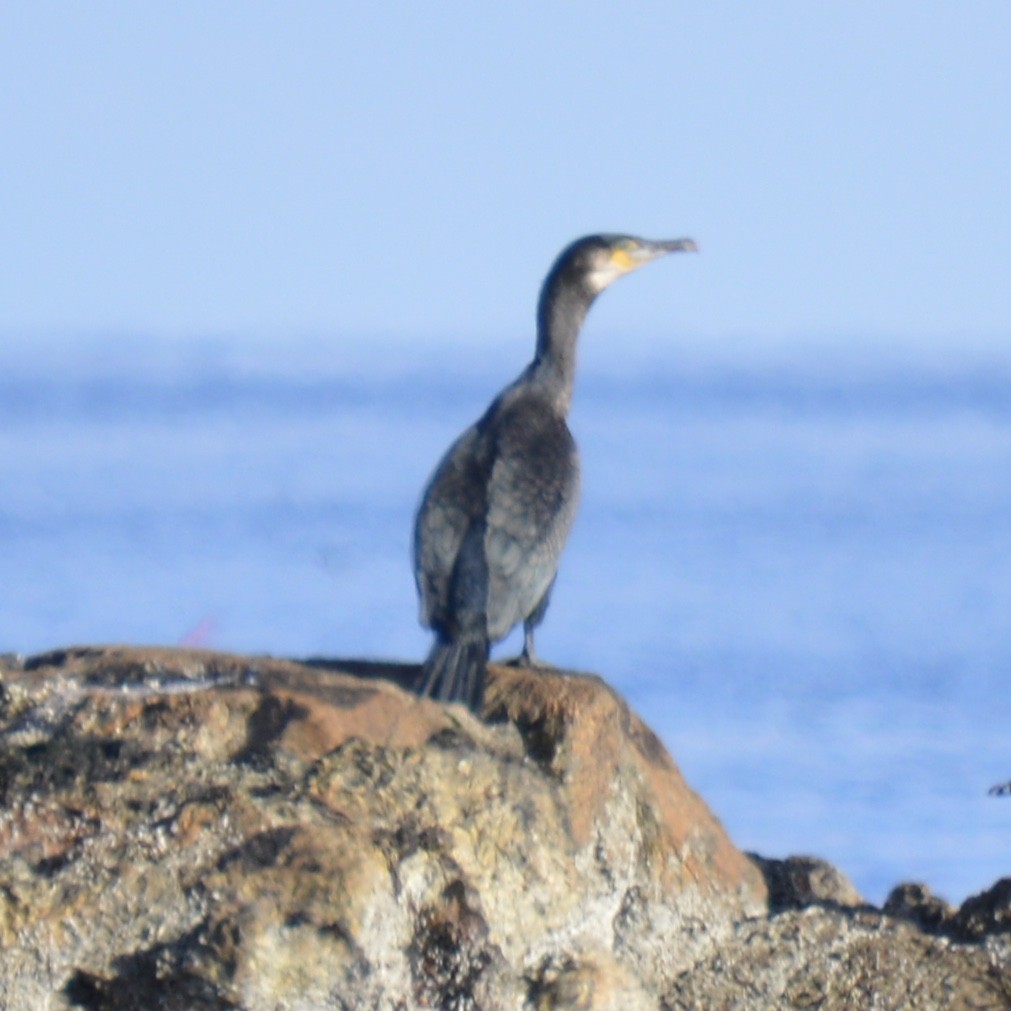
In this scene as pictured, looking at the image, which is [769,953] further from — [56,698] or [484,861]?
[56,698]

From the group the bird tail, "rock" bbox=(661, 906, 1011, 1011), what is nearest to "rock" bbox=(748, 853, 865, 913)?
"rock" bbox=(661, 906, 1011, 1011)

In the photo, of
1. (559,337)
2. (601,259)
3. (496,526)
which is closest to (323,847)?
(496,526)

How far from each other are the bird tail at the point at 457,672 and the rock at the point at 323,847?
269 millimetres

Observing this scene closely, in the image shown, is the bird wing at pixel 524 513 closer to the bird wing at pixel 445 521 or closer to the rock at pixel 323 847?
the bird wing at pixel 445 521

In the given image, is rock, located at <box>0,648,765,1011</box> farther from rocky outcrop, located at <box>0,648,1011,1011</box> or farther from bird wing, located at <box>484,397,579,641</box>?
bird wing, located at <box>484,397,579,641</box>

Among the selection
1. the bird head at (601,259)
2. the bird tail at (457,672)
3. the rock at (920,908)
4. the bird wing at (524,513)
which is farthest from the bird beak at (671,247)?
the rock at (920,908)

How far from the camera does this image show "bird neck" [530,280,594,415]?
Answer: 6.21m

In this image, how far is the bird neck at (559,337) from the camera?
621 centimetres

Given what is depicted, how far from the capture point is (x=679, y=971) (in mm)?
3635

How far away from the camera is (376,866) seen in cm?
303

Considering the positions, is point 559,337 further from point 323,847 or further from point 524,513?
point 323,847

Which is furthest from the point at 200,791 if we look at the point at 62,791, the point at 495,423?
the point at 495,423

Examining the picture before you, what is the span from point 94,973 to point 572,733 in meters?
1.10

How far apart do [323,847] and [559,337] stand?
3460mm
